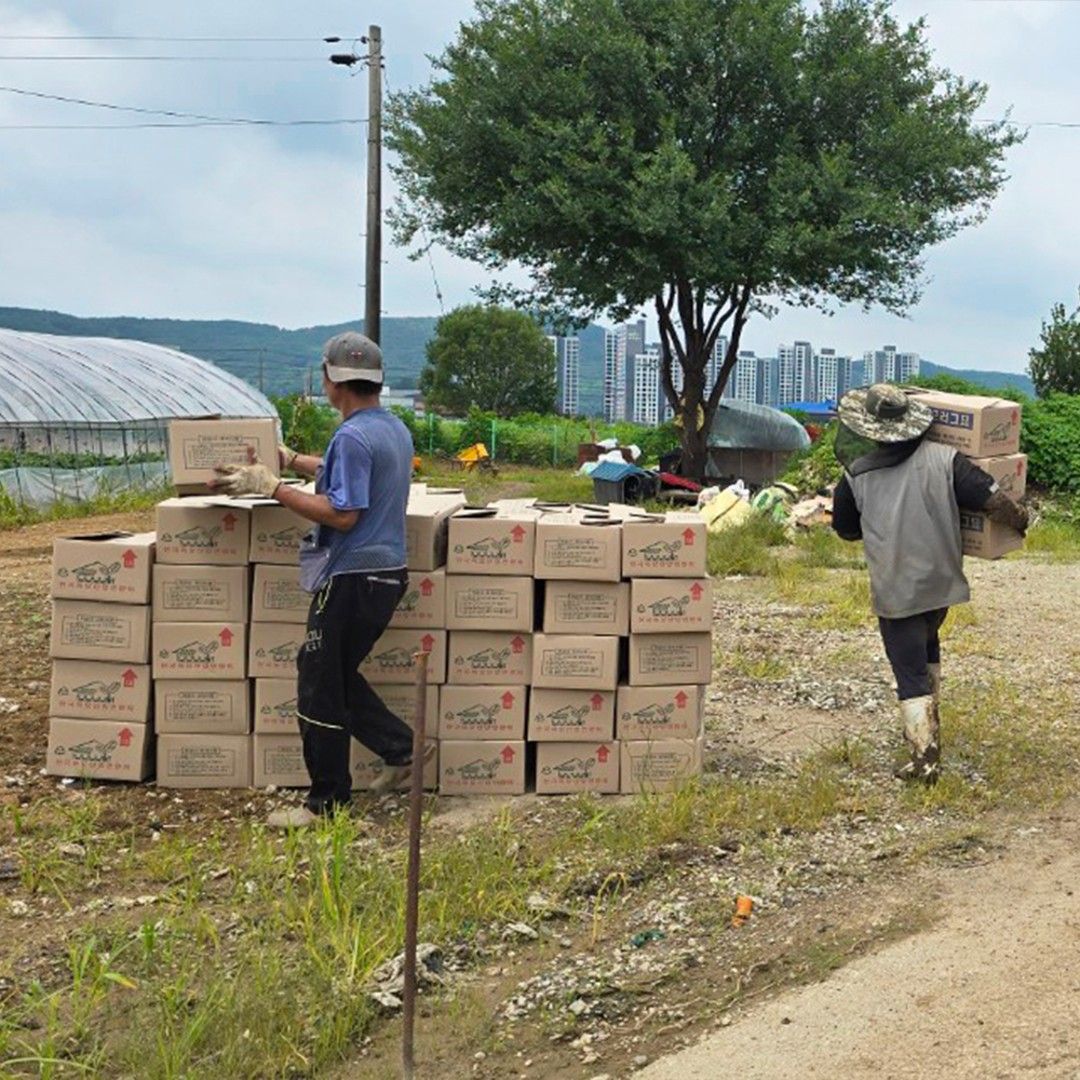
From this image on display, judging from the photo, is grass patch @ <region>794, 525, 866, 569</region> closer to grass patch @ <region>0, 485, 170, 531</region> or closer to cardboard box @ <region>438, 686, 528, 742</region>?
grass patch @ <region>0, 485, 170, 531</region>

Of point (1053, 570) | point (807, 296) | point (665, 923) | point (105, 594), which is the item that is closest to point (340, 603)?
point (105, 594)

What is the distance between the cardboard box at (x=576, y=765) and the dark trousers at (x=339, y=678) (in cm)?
70

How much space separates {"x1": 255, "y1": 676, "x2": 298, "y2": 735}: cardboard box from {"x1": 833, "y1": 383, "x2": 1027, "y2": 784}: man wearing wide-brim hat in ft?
8.05

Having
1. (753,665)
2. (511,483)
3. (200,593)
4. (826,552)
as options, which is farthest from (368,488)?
(511,483)

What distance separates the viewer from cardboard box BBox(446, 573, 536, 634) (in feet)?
20.2

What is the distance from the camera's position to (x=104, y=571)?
245 inches

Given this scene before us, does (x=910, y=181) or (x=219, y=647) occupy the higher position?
(x=910, y=181)

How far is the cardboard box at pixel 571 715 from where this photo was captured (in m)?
6.20

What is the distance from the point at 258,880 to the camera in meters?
5.13

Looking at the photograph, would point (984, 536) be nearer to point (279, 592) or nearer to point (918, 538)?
point (918, 538)

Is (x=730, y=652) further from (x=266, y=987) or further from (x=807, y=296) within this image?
(x=807, y=296)

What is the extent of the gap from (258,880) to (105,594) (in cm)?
165

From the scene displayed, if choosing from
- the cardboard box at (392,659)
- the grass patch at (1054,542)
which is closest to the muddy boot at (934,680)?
the cardboard box at (392,659)

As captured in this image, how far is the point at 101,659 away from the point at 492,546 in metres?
1.70
